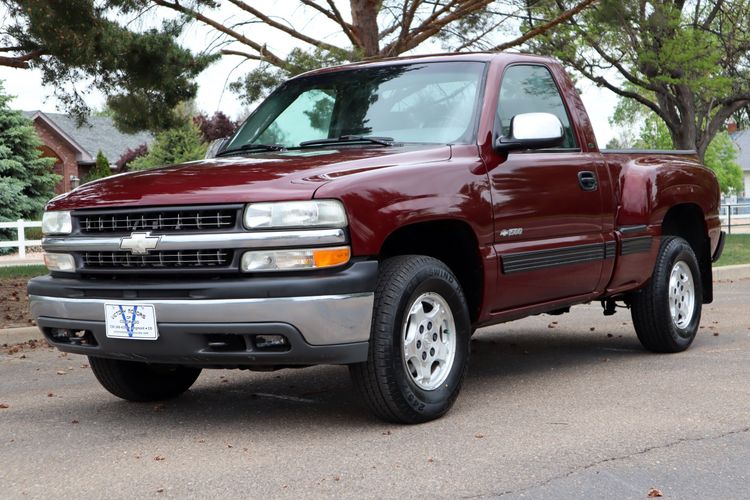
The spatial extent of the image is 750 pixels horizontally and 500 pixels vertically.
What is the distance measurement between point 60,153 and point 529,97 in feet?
133

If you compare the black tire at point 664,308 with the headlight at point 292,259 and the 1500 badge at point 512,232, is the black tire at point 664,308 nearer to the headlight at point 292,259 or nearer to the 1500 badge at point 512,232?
the 1500 badge at point 512,232

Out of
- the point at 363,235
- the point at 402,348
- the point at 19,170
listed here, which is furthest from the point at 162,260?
the point at 19,170

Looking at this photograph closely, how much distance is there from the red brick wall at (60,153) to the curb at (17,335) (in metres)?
36.2

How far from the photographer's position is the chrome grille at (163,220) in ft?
16.6

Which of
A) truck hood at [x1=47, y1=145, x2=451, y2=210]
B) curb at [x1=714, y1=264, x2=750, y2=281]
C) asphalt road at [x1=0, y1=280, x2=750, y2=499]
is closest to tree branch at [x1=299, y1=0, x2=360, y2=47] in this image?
curb at [x1=714, y1=264, x2=750, y2=281]

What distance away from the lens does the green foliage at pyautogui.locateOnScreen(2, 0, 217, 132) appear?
12258 millimetres

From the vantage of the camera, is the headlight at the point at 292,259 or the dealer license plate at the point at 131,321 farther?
the dealer license plate at the point at 131,321

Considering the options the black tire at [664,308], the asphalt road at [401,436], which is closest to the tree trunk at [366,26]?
the black tire at [664,308]

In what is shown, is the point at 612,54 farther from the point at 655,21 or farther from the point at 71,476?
the point at 71,476

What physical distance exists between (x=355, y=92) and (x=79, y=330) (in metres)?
2.19

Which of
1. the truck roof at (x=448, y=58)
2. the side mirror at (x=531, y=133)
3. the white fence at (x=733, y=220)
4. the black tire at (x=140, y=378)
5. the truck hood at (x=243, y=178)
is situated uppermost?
the truck roof at (x=448, y=58)

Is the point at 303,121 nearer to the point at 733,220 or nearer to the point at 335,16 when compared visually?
the point at 335,16

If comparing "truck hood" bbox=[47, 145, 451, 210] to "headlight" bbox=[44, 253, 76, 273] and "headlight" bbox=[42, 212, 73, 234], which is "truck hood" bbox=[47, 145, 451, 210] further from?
"headlight" bbox=[44, 253, 76, 273]

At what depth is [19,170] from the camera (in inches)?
1273
